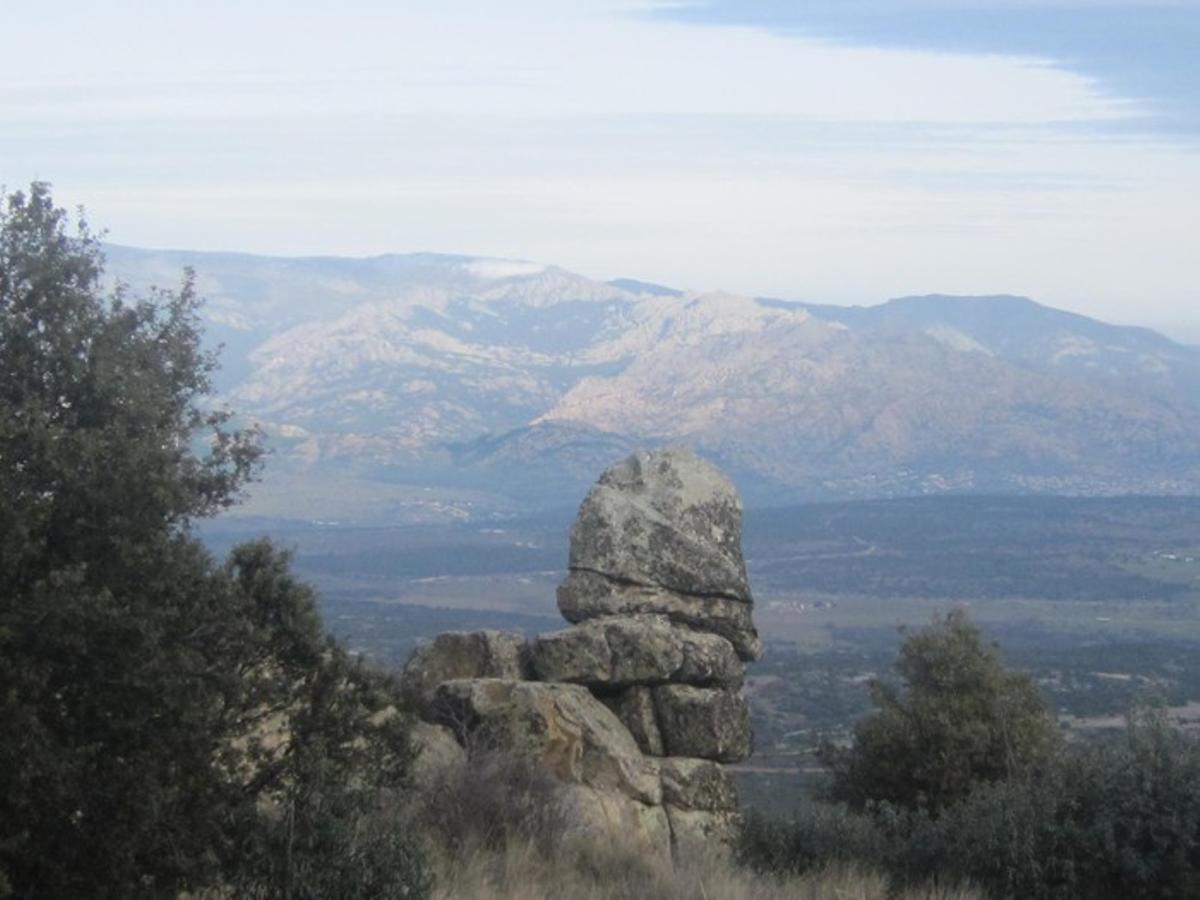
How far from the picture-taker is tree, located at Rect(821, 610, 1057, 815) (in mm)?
21562

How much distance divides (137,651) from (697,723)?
1021 centimetres

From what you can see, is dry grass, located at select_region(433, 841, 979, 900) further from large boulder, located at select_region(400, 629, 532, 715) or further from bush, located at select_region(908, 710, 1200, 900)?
large boulder, located at select_region(400, 629, 532, 715)

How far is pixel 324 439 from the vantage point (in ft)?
628

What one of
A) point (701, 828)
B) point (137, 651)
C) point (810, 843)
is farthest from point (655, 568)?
point (137, 651)

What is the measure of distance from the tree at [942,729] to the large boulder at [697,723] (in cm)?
205

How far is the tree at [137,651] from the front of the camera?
10.3m

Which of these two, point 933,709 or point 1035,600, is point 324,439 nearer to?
point 1035,600

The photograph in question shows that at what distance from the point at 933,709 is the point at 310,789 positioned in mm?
11352

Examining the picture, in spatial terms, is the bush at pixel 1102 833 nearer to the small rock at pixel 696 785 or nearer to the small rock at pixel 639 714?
the small rock at pixel 696 785

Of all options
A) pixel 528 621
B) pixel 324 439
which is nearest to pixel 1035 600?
pixel 528 621

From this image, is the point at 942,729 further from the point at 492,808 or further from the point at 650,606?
the point at 492,808

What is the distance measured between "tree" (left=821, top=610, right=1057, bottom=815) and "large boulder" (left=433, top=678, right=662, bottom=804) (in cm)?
393

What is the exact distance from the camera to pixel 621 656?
1989 cm

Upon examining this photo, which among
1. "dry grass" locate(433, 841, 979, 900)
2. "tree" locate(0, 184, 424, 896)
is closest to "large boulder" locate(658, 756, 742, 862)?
"dry grass" locate(433, 841, 979, 900)
